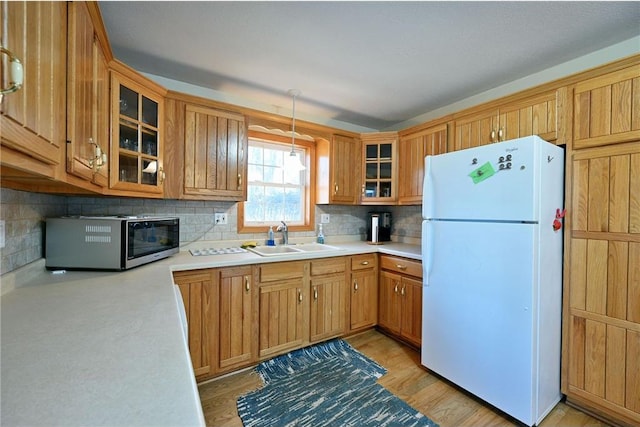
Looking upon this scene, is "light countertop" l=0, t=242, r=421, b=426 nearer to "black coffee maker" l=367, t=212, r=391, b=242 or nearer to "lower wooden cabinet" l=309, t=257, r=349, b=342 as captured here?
"lower wooden cabinet" l=309, t=257, r=349, b=342

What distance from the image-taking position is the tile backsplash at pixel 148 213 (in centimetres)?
126

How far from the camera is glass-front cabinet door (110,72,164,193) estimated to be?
5.46ft

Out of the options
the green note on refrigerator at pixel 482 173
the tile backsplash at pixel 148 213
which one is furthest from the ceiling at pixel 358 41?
the tile backsplash at pixel 148 213

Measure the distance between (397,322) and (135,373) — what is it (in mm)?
2358

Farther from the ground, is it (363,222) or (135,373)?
(363,222)

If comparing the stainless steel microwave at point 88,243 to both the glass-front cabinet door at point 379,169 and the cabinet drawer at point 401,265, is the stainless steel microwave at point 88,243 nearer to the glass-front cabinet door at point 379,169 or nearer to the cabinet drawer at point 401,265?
the cabinet drawer at point 401,265

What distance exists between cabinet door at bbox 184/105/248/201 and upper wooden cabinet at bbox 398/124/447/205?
1.60 m

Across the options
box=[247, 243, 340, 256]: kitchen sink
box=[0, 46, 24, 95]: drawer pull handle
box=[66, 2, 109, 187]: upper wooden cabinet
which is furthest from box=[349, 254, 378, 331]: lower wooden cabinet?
box=[0, 46, 24, 95]: drawer pull handle

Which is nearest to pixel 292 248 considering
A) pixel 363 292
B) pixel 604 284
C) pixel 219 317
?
pixel 363 292

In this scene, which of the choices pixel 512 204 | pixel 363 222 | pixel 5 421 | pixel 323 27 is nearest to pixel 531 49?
pixel 512 204

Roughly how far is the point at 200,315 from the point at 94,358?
132 centimetres

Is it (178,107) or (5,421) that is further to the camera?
(178,107)

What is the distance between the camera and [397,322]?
8.37 feet

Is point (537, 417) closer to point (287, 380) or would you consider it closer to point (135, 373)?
point (287, 380)
